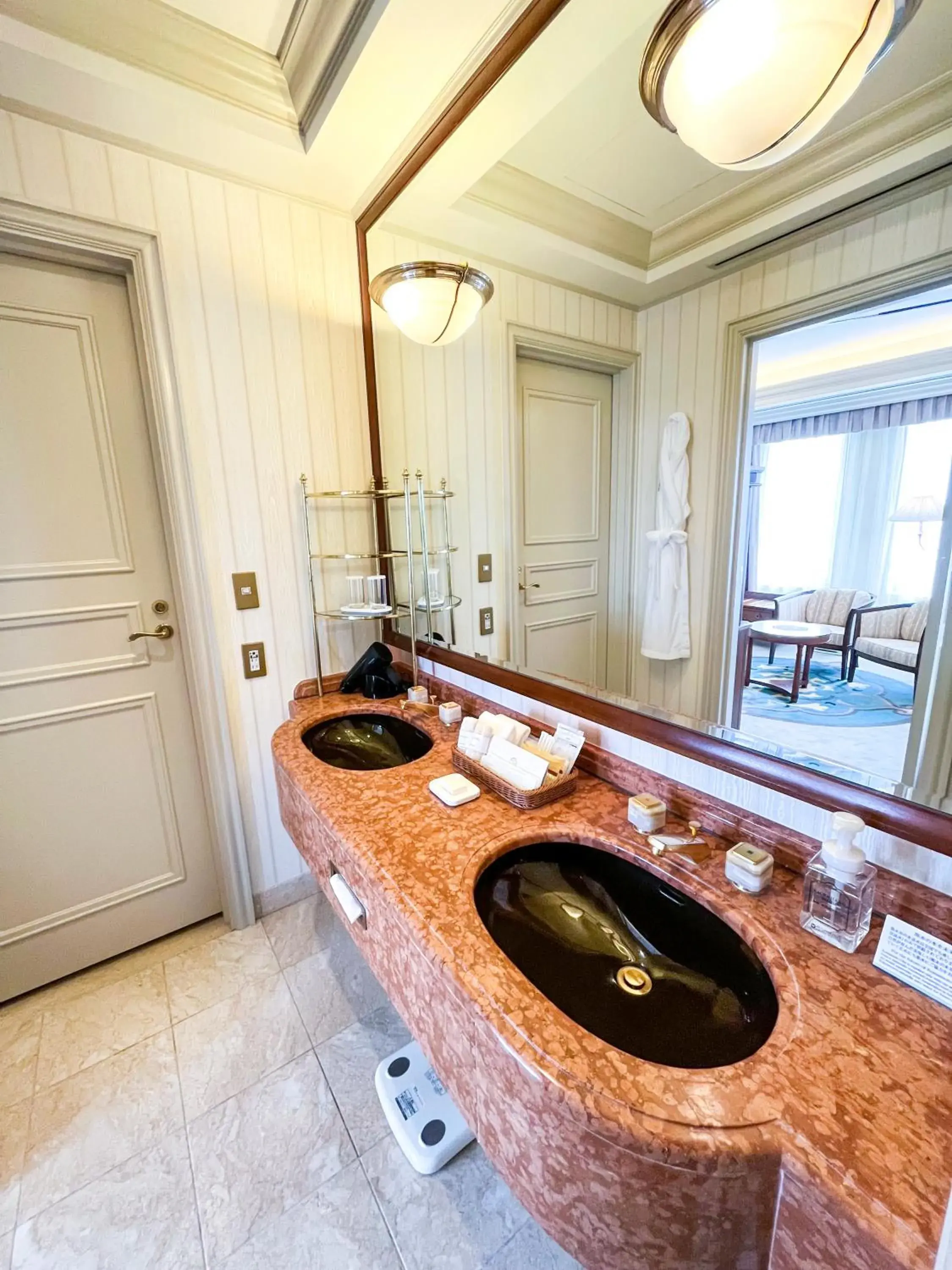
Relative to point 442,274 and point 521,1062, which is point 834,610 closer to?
point 521,1062

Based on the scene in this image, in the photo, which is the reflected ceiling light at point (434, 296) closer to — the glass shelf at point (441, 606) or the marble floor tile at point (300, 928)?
the glass shelf at point (441, 606)

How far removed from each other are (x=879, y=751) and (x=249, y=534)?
5.49ft

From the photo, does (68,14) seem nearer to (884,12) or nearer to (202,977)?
(884,12)

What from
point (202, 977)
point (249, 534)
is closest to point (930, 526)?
point (249, 534)

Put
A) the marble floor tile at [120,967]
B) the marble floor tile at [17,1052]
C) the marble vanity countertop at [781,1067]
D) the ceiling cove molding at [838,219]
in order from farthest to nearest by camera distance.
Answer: the marble floor tile at [120,967]
the marble floor tile at [17,1052]
the ceiling cove molding at [838,219]
the marble vanity countertop at [781,1067]

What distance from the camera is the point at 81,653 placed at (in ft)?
5.10

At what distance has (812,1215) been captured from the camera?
450 mm

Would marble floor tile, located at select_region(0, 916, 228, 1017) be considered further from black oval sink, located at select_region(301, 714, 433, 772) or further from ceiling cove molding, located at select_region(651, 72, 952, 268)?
ceiling cove molding, located at select_region(651, 72, 952, 268)

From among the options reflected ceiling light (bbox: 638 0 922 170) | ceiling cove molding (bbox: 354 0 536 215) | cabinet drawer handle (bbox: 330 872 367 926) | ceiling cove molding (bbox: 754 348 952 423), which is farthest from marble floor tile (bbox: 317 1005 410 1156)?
ceiling cove molding (bbox: 354 0 536 215)

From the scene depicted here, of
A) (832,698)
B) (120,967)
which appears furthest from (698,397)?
(120,967)

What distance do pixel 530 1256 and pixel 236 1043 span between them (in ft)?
2.97

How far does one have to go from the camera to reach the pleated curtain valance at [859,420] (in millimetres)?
662

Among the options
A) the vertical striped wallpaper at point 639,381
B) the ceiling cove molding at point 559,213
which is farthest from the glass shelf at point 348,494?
the ceiling cove molding at point 559,213

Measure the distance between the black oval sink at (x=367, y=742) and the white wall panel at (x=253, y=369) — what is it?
33 cm
